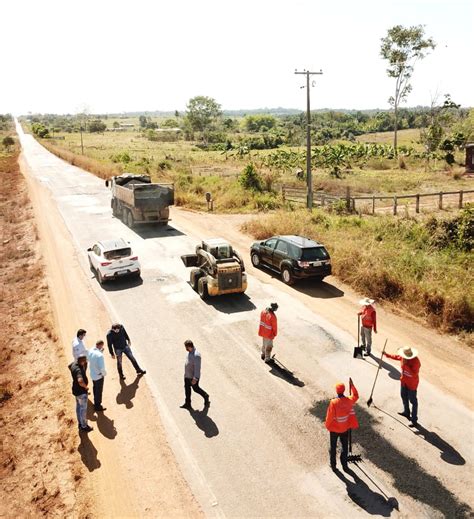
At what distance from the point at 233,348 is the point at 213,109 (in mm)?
109922

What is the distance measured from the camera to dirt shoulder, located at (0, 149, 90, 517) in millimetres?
7781

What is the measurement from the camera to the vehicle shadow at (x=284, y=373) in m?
10.9

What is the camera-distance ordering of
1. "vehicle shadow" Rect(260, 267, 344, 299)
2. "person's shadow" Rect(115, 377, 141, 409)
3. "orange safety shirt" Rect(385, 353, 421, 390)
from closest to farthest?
"orange safety shirt" Rect(385, 353, 421, 390)
"person's shadow" Rect(115, 377, 141, 409)
"vehicle shadow" Rect(260, 267, 344, 299)

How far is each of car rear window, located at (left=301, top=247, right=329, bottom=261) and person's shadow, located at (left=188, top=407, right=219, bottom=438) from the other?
27.1ft

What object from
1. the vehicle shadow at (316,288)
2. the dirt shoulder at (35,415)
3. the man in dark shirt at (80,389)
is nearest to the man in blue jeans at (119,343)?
the dirt shoulder at (35,415)

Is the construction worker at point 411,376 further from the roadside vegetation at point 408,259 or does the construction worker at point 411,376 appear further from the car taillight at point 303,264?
the car taillight at point 303,264

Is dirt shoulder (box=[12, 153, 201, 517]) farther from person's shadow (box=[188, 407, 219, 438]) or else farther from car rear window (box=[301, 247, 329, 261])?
car rear window (box=[301, 247, 329, 261])

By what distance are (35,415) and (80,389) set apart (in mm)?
1783

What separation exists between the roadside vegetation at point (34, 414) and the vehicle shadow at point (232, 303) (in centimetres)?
524

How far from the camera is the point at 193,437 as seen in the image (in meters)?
9.02

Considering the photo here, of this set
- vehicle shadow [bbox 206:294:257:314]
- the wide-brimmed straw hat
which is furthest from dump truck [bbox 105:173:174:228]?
the wide-brimmed straw hat

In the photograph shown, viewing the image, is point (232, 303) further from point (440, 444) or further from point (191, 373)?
point (440, 444)

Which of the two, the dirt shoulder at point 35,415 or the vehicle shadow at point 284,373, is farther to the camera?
the vehicle shadow at point 284,373

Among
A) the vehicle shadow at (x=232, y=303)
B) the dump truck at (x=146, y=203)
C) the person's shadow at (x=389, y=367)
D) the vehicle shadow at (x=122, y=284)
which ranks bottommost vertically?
the person's shadow at (x=389, y=367)
